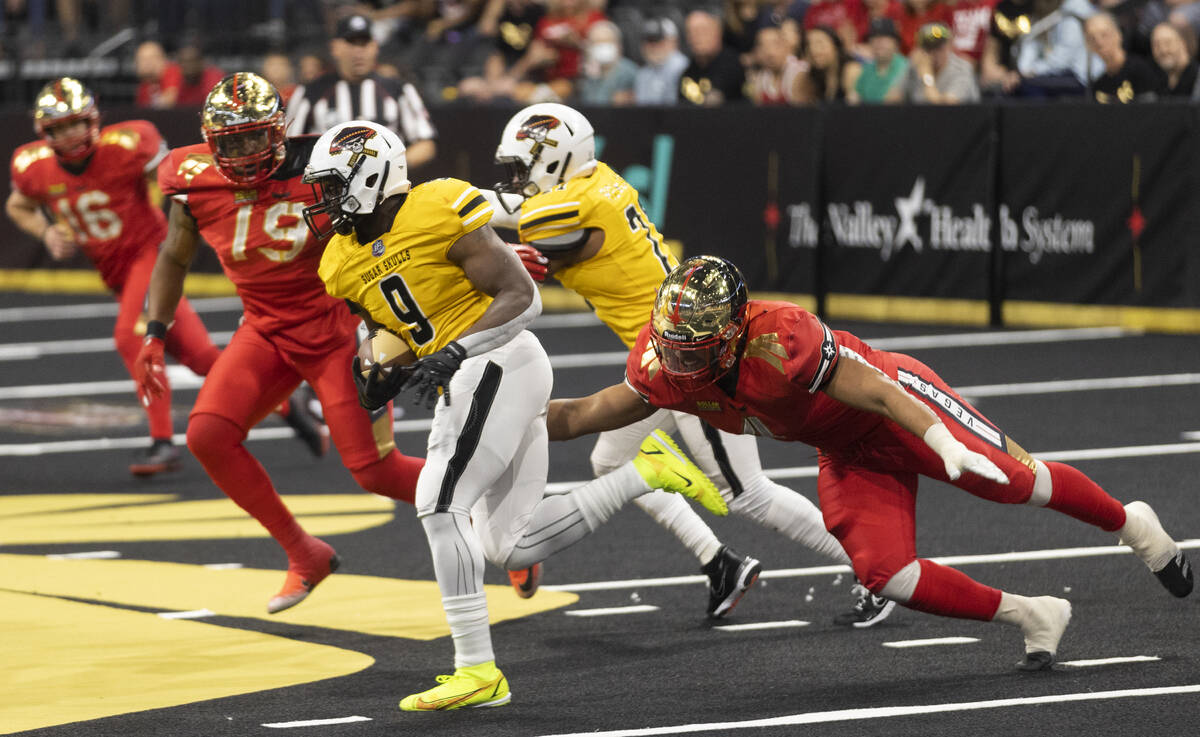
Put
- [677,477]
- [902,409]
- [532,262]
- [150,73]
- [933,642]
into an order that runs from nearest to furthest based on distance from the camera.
Answer: 1. [902,409]
2. [933,642]
3. [677,477]
4. [532,262]
5. [150,73]

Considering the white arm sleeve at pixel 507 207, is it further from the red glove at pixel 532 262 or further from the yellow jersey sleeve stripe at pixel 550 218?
the red glove at pixel 532 262

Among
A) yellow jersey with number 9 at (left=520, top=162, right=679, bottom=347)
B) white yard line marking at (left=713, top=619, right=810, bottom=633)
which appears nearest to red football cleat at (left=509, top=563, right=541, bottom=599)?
white yard line marking at (left=713, top=619, right=810, bottom=633)

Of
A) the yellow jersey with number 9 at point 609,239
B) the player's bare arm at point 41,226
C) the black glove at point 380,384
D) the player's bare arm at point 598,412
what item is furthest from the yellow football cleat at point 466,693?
the player's bare arm at point 41,226

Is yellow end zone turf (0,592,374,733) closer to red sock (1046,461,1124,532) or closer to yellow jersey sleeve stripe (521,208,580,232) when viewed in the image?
yellow jersey sleeve stripe (521,208,580,232)

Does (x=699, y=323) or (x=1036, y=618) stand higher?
(x=699, y=323)

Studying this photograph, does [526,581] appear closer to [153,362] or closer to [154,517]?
[153,362]

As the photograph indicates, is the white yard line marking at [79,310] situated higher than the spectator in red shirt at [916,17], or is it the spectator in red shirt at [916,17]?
the spectator in red shirt at [916,17]

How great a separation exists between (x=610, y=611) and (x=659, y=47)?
10662 mm

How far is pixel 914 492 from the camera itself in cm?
600

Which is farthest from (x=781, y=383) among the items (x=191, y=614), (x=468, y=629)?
(x=191, y=614)

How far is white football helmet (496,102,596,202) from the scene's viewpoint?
23.9 ft

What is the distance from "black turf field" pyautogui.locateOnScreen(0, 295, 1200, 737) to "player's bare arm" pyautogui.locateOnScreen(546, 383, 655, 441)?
0.82 meters

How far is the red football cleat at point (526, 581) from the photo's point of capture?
22.5 ft

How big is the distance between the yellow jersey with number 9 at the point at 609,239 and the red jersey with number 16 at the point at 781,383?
1.28 meters
